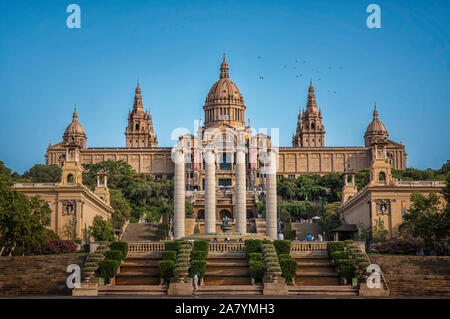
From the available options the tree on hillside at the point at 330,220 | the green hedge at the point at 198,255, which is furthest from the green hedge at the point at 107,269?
the tree on hillside at the point at 330,220

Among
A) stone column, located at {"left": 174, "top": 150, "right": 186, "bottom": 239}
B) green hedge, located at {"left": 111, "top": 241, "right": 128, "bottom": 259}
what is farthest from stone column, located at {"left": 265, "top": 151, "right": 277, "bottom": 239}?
green hedge, located at {"left": 111, "top": 241, "right": 128, "bottom": 259}

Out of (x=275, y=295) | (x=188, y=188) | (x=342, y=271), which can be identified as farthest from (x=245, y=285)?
(x=188, y=188)

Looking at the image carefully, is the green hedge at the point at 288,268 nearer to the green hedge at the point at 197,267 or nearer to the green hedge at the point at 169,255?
the green hedge at the point at 197,267

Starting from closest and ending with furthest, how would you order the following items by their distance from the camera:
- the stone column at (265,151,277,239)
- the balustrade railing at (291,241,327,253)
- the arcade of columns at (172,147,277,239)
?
the balustrade railing at (291,241,327,253), the stone column at (265,151,277,239), the arcade of columns at (172,147,277,239)

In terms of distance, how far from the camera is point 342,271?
4969cm

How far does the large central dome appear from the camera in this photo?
17812 cm

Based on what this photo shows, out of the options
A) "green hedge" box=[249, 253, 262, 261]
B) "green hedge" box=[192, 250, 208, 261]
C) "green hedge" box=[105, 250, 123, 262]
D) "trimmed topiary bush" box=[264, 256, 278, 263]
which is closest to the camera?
"trimmed topiary bush" box=[264, 256, 278, 263]

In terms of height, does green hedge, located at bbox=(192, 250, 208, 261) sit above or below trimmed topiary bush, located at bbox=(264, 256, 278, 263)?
above

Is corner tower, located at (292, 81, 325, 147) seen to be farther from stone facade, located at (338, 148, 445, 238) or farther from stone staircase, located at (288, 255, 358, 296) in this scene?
stone staircase, located at (288, 255, 358, 296)

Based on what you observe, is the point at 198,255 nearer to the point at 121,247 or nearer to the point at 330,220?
the point at 121,247

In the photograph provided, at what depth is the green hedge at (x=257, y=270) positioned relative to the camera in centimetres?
4891

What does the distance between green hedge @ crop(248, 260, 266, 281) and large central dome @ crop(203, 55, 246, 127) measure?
127 meters
